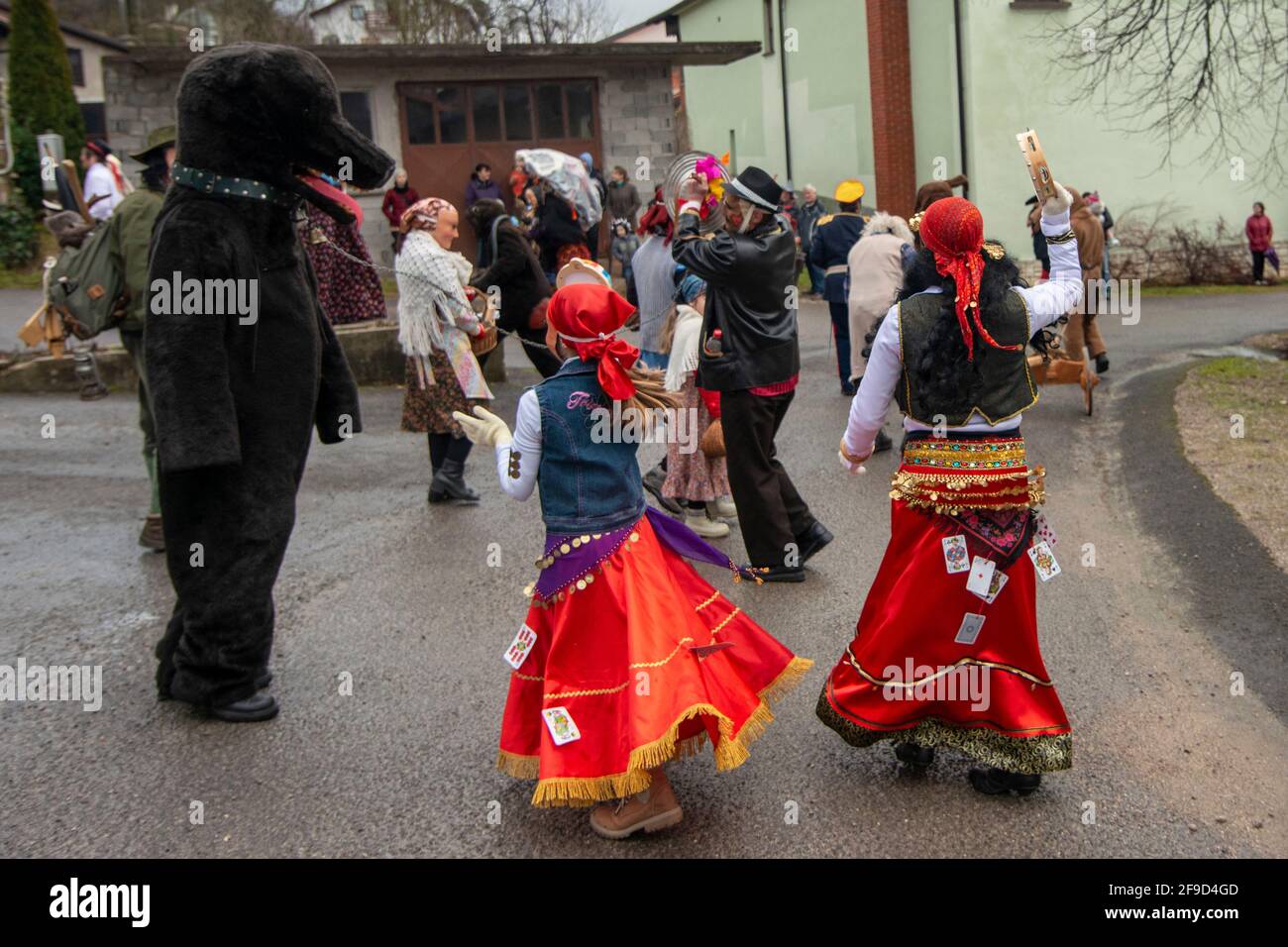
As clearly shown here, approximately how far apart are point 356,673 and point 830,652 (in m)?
1.99

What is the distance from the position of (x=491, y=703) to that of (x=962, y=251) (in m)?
2.45

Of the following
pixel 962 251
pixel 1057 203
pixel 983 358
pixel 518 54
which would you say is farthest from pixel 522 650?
pixel 518 54

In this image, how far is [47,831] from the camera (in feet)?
13.1

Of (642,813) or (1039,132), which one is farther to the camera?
(1039,132)

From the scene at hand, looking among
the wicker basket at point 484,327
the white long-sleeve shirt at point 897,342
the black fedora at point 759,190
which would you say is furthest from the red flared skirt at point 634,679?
the wicker basket at point 484,327

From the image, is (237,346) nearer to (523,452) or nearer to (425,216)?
(523,452)

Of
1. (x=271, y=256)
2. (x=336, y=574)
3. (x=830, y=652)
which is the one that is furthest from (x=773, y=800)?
(x=336, y=574)

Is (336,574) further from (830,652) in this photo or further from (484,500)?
(830,652)

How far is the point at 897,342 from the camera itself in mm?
4070

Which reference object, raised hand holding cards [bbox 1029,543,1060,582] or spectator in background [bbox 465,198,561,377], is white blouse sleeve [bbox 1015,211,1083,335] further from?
spectator in background [bbox 465,198,561,377]

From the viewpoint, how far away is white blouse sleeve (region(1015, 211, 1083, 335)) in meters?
4.09

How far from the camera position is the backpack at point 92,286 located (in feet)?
20.7

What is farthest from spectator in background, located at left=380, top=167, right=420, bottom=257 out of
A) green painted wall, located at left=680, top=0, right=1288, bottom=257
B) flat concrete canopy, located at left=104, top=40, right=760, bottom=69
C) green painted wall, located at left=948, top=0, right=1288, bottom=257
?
green painted wall, located at left=948, top=0, right=1288, bottom=257

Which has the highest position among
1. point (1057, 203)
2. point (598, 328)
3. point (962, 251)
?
point (1057, 203)
